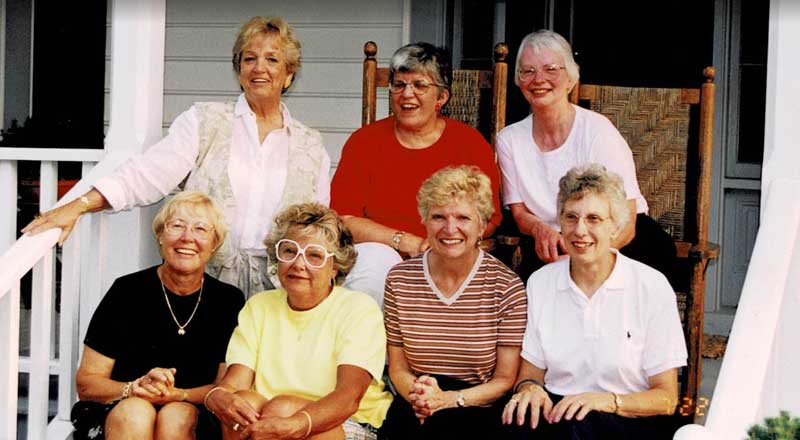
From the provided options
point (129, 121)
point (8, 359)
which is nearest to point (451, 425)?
point (8, 359)

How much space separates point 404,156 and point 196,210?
2.61 feet

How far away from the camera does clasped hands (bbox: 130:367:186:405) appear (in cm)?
273

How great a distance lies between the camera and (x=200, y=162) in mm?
3307

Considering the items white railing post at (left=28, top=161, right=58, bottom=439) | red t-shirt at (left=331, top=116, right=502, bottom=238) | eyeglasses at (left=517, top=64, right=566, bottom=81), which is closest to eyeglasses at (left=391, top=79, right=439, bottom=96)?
red t-shirt at (left=331, top=116, right=502, bottom=238)

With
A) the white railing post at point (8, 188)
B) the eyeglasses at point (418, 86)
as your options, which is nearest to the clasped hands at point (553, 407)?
the eyeglasses at point (418, 86)

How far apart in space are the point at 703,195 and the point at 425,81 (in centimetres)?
109

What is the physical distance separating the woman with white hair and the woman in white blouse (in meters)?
0.72

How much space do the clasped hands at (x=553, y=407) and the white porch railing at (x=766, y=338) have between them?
0.40 meters

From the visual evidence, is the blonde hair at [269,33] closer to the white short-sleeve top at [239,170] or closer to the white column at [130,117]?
the white short-sleeve top at [239,170]

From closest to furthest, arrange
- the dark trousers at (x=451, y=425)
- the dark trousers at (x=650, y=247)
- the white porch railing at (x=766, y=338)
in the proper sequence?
1. the white porch railing at (x=766, y=338)
2. the dark trousers at (x=451, y=425)
3. the dark trousers at (x=650, y=247)

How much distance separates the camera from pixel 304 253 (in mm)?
2803

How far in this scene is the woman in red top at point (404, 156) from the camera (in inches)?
132

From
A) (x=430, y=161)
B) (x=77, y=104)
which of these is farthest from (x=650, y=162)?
(x=77, y=104)

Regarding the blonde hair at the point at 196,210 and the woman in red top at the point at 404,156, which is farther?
the woman in red top at the point at 404,156
